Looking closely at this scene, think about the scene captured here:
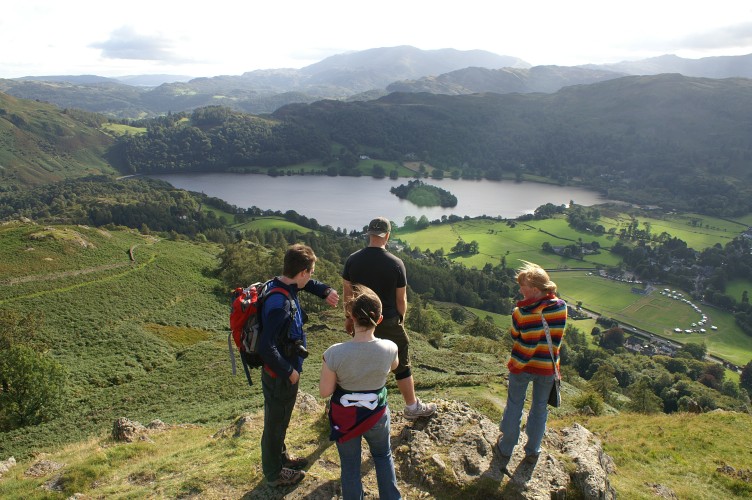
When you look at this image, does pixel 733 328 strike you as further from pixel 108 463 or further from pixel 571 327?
pixel 108 463

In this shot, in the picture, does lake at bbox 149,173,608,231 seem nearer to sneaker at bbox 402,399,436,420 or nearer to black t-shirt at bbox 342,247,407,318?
sneaker at bbox 402,399,436,420

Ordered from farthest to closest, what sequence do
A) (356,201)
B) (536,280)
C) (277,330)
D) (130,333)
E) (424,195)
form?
(424,195) < (356,201) < (130,333) < (536,280) < (277,330)

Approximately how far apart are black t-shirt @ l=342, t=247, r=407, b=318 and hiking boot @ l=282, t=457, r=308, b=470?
2862 mm

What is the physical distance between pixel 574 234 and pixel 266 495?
466ft

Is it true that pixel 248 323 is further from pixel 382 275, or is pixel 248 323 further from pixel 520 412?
pixel 520 412

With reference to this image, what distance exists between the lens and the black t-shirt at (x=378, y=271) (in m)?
6.76

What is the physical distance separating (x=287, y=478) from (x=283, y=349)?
7.54 feet

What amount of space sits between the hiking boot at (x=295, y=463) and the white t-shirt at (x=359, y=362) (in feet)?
9.12

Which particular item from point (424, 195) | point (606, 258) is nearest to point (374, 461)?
point (606, 258)

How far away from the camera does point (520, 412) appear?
687cm

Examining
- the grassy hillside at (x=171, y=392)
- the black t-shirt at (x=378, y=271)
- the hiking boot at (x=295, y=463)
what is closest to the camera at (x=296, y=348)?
the black t-shirt at (x=378, y=271)

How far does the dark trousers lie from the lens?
6098mm

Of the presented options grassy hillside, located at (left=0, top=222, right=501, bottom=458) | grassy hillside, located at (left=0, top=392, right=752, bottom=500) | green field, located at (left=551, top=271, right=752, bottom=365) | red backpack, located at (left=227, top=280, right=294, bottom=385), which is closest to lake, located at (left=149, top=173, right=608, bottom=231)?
green field, located at (left=551, top=271, right=752, bottom=365)

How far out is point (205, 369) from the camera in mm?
27438
